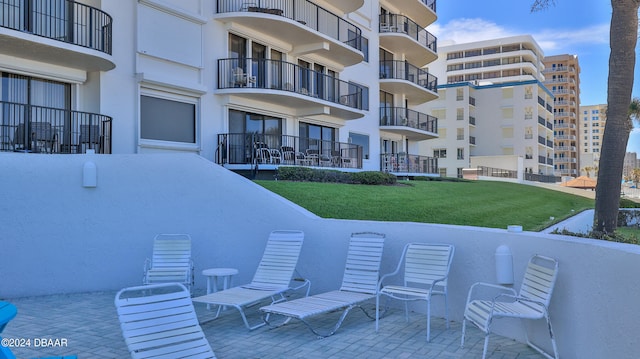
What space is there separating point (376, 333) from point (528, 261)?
2.00 metres

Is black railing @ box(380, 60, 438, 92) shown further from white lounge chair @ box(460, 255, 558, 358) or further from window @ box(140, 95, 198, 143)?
white lounge chair @ box(460, 255, 558, 358)

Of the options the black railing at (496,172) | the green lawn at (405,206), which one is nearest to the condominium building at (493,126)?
the black railing at (496,172)

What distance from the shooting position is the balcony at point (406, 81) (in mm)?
26578

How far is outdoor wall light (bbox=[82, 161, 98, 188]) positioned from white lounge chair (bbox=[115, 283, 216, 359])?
4.68m

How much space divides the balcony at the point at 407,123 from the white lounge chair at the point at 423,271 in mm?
19579

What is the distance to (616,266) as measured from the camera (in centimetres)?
426

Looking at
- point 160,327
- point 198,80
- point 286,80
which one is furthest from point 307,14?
point 160,327

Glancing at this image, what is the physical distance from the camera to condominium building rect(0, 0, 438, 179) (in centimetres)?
1195

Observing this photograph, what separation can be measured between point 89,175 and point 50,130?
14.0ft

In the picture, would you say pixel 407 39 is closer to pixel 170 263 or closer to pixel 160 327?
pixel 170 263

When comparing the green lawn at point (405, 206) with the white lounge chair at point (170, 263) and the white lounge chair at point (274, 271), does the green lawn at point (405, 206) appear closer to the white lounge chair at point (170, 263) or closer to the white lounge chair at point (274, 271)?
the white lounge chair at point (274, 271)

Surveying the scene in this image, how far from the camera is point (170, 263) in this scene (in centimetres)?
809

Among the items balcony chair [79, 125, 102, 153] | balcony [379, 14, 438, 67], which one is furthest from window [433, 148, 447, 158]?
balcony chair [79, 125, 102, 153]

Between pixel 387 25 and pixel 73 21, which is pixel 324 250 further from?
pixel 387 25
